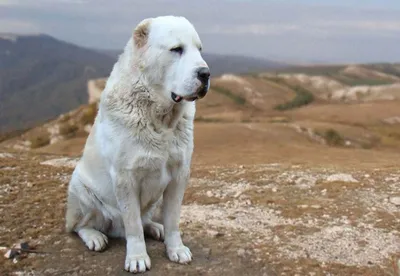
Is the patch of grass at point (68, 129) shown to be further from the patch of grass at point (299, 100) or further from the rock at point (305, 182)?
the rock at point (305, 182)

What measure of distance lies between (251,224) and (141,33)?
3.81 metres

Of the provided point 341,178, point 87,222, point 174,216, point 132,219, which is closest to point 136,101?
point 132,219

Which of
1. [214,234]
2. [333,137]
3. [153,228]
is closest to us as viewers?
[153,228]

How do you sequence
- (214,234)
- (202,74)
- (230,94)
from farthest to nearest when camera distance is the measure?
(230,94)
(214,234)
(202,74)

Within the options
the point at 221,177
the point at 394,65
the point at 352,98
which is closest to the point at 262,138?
the point at 221,177

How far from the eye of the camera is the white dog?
15.5 feet

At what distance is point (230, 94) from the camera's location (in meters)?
107

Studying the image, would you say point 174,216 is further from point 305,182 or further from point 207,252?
point 305,182

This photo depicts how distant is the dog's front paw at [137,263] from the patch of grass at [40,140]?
56.6m

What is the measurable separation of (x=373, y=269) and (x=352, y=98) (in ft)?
374

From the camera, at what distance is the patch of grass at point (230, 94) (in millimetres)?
103225

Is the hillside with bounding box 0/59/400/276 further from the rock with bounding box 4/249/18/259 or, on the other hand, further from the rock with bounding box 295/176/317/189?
the rock with bounding box 4/249/18/259

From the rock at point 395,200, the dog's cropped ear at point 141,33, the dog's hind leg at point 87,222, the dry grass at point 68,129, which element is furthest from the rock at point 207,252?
the dry grass at point 68,129

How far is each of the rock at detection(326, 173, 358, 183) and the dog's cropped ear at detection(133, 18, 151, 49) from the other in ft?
22.2
